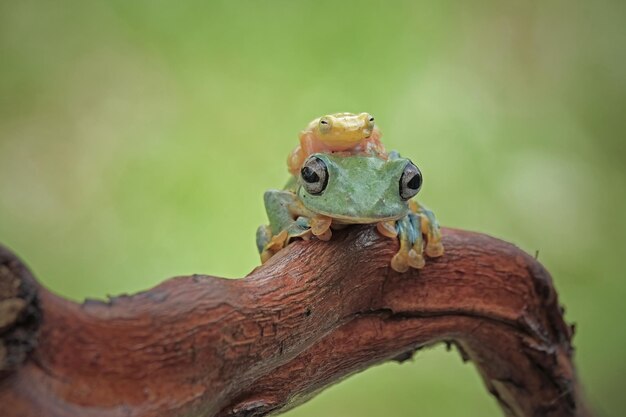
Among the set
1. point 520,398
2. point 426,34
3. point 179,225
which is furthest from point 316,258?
point 426,34

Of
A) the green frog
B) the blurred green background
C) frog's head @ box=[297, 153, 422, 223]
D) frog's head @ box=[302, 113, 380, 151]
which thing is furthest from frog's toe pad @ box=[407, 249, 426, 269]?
the blurred green background

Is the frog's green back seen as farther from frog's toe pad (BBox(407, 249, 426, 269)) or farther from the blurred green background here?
the blurred green background

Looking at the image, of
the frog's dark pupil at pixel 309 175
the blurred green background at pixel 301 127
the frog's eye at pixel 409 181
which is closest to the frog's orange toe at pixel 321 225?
the frog's dark pupil at pixel 309 175

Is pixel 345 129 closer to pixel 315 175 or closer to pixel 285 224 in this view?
pixel 315 175

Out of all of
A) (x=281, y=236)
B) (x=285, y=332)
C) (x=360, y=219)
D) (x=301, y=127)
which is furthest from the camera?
(x=301, y=127)

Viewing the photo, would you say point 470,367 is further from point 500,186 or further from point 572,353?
point 572,353

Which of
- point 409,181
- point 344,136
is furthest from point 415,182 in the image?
point 344,136

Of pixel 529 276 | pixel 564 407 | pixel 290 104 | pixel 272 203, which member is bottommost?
pixel 564 407

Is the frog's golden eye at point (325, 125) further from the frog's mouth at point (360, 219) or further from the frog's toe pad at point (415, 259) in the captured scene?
the frog's toe pad at point (415, 259)
